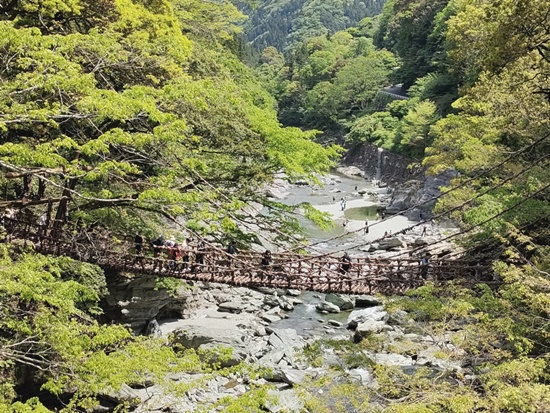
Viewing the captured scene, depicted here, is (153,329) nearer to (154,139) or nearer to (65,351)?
(154,139)

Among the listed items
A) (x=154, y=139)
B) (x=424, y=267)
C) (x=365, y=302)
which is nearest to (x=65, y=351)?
(x=154, y=139)

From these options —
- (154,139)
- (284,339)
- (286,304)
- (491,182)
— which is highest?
(154,139)

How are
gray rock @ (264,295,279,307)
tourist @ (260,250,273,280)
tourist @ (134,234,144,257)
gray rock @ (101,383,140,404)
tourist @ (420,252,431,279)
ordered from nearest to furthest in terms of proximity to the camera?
gray rock @ (101,383,140,404) → tourist @ (260,250,273,280) → tourist @ (420,252,431,279) → tourist @ (134,234,144,257) → gray rock @ (264,295,279,307)

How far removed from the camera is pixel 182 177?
23.8 feet

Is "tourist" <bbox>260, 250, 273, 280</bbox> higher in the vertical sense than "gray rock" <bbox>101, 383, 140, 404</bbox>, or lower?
higher

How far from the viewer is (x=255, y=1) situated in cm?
1717

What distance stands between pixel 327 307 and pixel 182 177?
7974 mm

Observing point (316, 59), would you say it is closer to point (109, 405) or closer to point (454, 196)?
point (454, 196)

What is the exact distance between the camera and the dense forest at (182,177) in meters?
4.73

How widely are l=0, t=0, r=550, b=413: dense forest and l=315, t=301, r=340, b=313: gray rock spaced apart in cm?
438

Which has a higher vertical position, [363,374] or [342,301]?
[363,374]

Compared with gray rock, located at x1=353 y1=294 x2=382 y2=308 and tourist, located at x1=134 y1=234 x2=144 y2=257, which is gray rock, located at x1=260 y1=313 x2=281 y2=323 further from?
tourist, located at x1=134 y1=234 x2=144 y2=257

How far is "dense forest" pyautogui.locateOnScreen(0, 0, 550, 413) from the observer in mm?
4730

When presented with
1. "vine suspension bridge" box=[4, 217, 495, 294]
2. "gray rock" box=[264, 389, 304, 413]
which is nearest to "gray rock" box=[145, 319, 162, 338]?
"vine suspension bridge" box=[4, 217, 495, 294]
